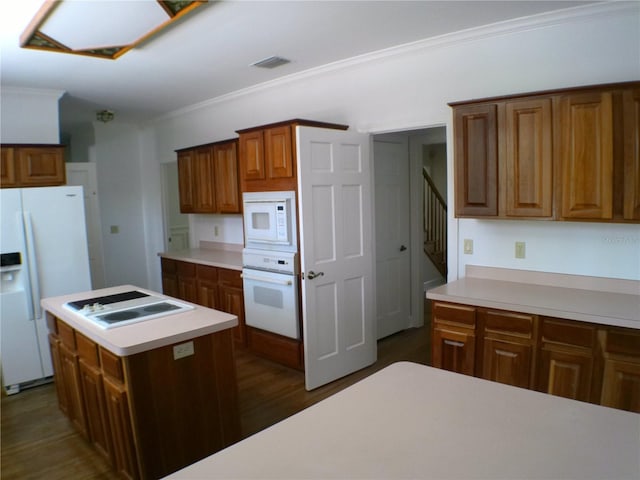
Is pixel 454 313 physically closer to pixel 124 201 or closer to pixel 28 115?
pixel 28 115

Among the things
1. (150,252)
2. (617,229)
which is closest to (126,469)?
(617,229)

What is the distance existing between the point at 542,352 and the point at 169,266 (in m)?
4.35

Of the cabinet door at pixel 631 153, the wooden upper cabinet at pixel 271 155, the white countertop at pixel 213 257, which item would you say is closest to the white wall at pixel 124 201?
the white countertop at pixel 213 257

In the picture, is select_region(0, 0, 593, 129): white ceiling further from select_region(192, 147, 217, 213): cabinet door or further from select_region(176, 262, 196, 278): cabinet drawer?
select_region(176, 262, 196, 278): cabinet drawer

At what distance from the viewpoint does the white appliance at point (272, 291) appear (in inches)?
138

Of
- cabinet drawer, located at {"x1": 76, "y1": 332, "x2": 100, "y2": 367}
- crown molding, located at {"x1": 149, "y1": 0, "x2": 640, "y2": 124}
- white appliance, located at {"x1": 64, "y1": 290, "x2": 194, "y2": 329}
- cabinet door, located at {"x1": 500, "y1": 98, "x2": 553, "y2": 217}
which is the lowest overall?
cabinet drawer, located at {"x1": 76, "y1": 332, "x2": 100, "y2": 367}

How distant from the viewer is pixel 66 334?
2656 millimetres

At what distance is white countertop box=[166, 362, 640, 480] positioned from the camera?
953 millimetres

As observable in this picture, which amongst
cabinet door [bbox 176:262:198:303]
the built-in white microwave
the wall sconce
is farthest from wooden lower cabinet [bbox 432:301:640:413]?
the wall sconce

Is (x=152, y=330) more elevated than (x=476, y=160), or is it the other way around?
(x=476, y=160)

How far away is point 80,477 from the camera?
2441 millimetres

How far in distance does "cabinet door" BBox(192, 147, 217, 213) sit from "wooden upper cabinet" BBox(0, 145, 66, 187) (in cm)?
141

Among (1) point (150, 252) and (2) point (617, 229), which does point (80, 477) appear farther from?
(1) point (150, 252)

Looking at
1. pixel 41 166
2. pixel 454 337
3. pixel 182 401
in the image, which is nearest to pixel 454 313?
pixel 454 337
